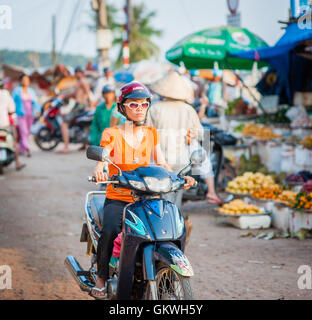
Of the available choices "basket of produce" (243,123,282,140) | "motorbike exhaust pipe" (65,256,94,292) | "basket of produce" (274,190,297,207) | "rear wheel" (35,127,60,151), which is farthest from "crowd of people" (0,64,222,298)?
"rear wheel" (35,127,60,151)

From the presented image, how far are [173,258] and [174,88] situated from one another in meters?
3.36

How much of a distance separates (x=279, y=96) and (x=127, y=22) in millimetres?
7898

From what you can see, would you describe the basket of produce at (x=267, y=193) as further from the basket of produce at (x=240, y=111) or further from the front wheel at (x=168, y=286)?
the basket of produce at (x=240, y=111)

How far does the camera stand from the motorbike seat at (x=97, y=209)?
4.30 m

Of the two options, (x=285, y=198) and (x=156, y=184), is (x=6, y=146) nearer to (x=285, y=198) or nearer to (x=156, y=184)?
(x=285, y=198)

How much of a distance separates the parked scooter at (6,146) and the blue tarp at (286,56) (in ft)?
17.9

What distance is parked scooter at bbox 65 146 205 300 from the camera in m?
3.46

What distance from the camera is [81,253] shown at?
620 cm

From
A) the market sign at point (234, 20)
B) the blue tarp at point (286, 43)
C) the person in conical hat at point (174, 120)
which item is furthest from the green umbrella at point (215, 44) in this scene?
the person in conical hat at point (174, 120)

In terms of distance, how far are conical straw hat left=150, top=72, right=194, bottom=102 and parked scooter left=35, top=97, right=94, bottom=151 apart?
1090 centimetres

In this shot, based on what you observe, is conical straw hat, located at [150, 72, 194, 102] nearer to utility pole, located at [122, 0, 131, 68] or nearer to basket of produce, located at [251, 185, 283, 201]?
basket of produce, located at [251, 185, 283, 201]
